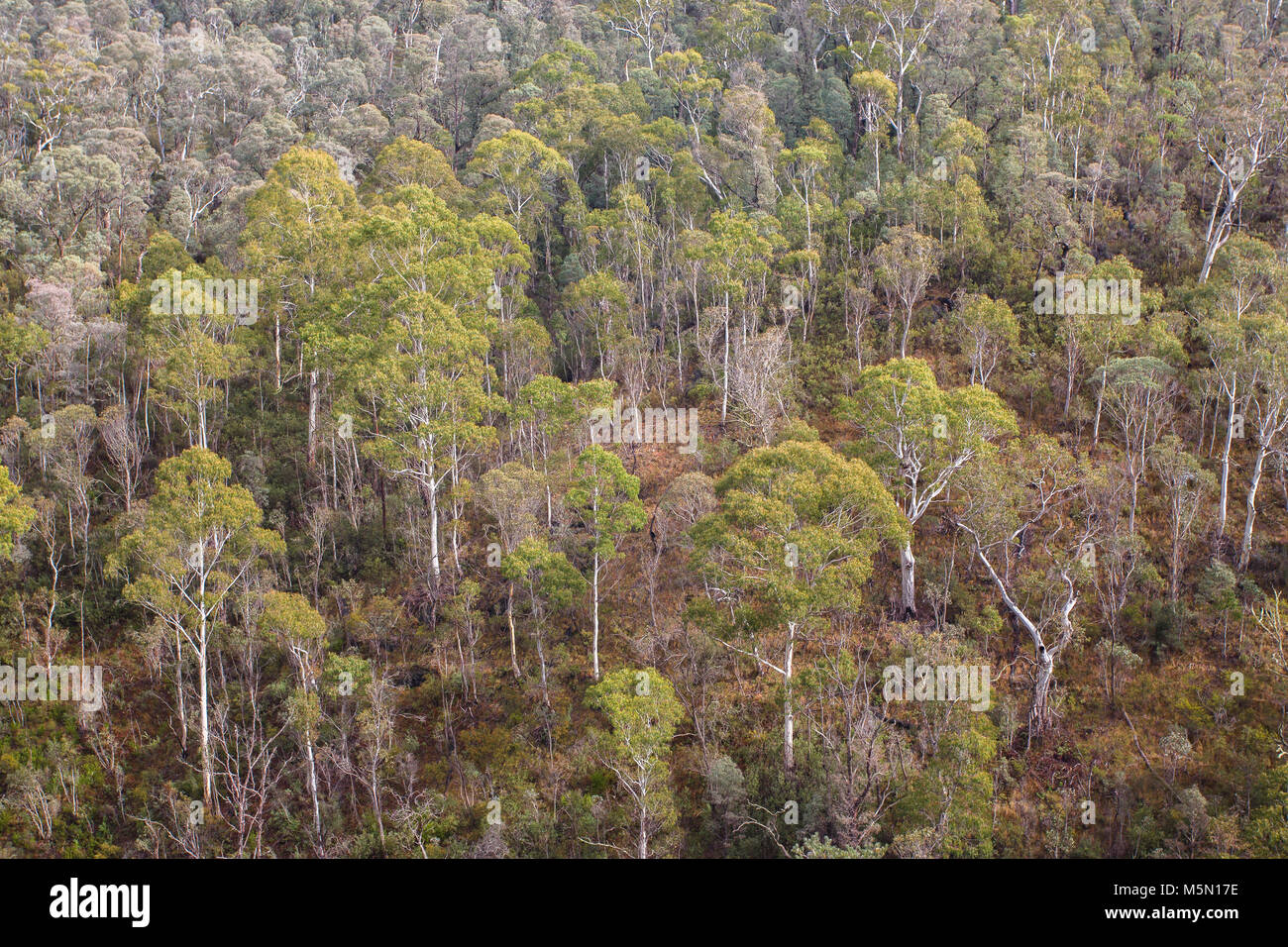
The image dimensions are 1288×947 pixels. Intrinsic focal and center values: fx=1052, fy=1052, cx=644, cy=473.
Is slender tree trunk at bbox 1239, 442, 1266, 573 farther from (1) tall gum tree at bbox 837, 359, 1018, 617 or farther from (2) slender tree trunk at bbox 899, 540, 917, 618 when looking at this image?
(2) slender tree trunk at bbox 899, 540, 917, 618

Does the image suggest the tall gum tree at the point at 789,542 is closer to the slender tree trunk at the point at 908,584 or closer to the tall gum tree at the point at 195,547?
the slender tree trunk at the point at 908,584

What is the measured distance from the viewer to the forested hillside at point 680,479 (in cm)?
2825

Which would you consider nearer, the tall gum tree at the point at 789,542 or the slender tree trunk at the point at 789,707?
the tall gum tree at the point at 789,542

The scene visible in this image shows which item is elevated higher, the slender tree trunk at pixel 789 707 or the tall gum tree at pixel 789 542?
the tall gum tree at pixel 789 542

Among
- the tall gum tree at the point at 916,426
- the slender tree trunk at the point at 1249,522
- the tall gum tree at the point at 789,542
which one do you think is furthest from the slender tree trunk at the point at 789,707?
the slender tree trunk at the point at 1249,522

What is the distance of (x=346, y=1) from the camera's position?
3182 inches

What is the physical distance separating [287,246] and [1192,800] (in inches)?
1374

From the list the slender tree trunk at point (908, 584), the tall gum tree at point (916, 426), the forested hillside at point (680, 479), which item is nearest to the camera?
the forested hillside at point (680, 479)

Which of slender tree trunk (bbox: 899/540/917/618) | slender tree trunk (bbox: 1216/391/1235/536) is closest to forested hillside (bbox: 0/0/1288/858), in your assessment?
slender tree trunk (bbox: 899/540/917/618)

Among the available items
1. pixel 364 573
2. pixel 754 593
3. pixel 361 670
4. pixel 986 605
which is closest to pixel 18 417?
pixel 364 573

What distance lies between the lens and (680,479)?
3319 centimetres

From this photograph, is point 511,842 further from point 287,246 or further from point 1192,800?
point 287,246

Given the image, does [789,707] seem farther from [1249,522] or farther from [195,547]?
[195,547]

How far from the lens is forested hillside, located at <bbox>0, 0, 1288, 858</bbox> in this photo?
28.2 m
